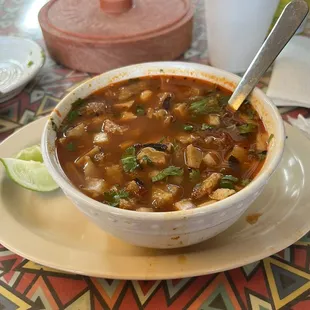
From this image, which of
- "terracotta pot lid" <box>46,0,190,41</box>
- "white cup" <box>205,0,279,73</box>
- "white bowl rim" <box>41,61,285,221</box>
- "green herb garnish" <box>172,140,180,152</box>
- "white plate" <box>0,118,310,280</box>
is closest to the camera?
"white bowl rim" <box>41,61,285,221</box>

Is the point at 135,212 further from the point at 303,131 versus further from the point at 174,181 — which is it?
the point at 303,131

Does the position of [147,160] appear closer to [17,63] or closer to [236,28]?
[236,28]

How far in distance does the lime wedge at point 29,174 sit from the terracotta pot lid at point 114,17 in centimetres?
77

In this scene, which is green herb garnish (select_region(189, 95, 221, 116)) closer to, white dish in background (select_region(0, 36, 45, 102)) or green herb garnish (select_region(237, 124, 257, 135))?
green herb garnish (select_region(237, 124, 257, 135))

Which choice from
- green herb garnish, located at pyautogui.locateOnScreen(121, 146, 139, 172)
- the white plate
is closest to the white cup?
the white plate

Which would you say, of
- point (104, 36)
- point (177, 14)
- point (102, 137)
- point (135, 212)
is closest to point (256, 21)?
point (177, 14)

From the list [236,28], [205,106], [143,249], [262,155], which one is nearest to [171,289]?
[143,249]

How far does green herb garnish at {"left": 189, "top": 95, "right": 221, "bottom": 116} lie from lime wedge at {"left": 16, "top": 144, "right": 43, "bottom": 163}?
1.55ft

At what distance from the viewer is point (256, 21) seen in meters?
1.68

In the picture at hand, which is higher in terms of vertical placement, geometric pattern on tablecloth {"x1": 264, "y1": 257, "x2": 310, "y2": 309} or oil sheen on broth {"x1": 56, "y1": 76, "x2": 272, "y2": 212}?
oil sheen on broth {"x1": 56, "y1": 76, "x2": 272, "y2": 212}

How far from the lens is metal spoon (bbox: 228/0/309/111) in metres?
1.15

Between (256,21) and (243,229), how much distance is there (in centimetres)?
95

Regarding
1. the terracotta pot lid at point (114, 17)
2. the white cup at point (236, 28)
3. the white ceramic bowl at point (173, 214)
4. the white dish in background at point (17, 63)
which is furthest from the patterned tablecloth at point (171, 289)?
the terracotta pot lid at point (114, 17)

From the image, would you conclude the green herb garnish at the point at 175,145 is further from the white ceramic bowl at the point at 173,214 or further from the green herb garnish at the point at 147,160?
the white ceramic bowl at the point at 173,214
